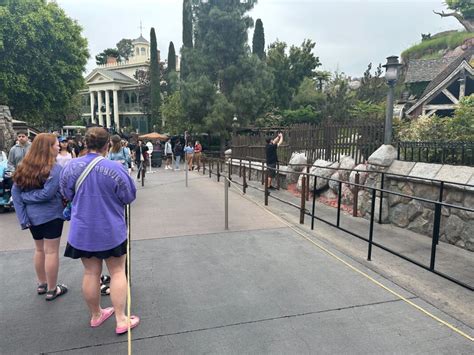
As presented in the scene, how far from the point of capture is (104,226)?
2.78 m

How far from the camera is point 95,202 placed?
2760mm

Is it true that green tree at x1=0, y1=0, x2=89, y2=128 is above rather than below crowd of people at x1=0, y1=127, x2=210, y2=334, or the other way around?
above

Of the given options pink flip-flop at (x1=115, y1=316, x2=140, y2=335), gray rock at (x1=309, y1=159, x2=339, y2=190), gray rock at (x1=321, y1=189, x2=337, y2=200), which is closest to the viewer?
pink flip-flop at (x1=115, y1=316, x2=140, y2=335)

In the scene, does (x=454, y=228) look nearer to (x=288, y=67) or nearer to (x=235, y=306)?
(x=235, y=306)

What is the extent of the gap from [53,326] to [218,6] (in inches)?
1042

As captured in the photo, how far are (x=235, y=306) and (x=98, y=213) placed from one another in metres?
1.56

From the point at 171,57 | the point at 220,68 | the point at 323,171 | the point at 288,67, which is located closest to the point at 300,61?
the point at 288,67

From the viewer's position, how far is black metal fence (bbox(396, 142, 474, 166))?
6277 mm

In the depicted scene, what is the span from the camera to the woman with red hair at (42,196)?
334cm

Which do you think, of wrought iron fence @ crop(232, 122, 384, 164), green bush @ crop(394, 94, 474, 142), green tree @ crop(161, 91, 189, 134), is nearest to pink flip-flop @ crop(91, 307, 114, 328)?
wrought iron fence @ crop(232, 122, 384, 164)

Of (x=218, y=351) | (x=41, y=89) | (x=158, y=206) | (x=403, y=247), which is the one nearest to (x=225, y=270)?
(x=218, y=351)

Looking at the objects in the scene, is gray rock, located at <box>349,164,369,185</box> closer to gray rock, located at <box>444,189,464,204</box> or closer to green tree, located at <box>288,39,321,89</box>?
gray rock, located at <box>444,189,464,204</box>

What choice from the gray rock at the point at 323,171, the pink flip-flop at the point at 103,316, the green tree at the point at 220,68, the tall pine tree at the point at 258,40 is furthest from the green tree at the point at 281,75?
the pink flip-flop at the point at 103,316

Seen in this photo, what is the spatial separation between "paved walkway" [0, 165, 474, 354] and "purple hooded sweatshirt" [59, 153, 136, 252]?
0.82 m
